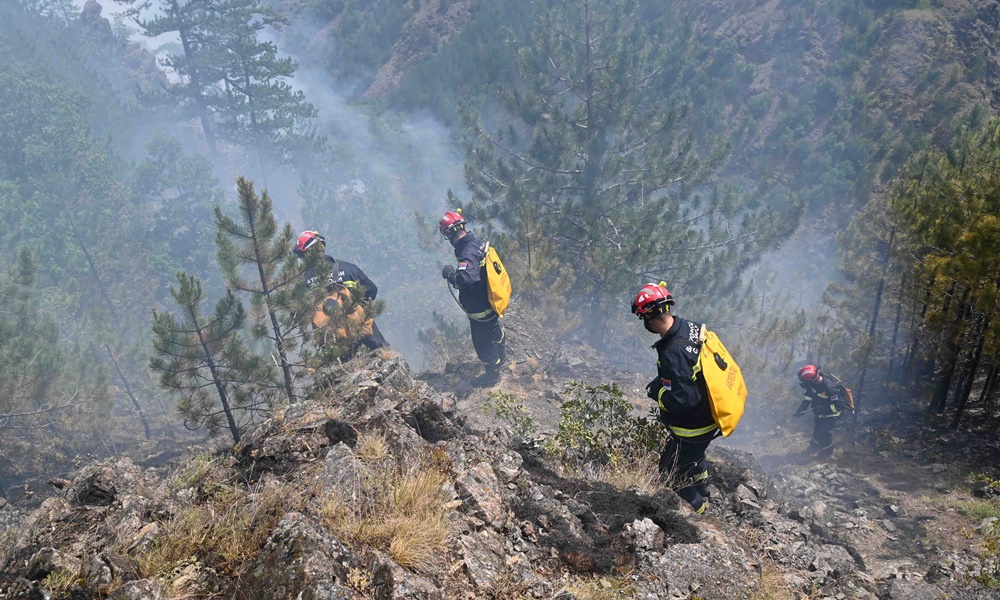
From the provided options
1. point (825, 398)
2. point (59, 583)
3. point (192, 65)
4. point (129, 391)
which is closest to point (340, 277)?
point (59, 583)

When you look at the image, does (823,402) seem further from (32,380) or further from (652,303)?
(32,380)

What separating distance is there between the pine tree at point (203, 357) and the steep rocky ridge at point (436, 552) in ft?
8.10

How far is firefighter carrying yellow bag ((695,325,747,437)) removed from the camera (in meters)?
4.16

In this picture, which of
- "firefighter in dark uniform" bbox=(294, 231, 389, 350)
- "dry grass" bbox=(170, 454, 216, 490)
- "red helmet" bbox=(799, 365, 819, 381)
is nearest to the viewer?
"dry grass" bbox=(170, 454, 216, 490)

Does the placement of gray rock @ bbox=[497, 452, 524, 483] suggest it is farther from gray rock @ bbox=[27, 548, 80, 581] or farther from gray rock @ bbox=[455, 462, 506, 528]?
gray rock @ bbox=[27, 548, 80, 581]

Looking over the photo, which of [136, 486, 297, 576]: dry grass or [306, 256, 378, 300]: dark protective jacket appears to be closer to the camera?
[136, 486, 297, 576]: dry grass

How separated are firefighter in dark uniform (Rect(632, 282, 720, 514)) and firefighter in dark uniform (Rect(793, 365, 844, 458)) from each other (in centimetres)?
644

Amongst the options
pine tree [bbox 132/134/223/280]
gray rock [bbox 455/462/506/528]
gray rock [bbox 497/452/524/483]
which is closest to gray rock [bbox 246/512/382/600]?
gray rock [bbox 455/462/506/528]

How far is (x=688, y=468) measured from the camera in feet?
15.4

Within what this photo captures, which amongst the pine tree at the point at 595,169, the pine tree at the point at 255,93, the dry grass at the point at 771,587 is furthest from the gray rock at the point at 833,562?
the pine tree at the point at 255,93

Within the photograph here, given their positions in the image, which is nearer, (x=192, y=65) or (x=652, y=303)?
(x=652, y=303)

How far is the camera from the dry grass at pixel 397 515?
9.98ft

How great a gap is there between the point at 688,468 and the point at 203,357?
598 cm

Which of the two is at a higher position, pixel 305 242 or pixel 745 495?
pixel 305 242
